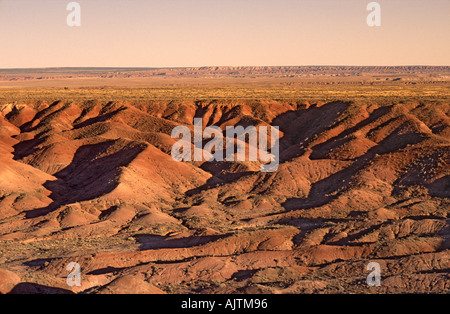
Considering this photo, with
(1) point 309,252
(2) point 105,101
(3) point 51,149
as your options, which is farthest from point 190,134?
(1) point 309,252

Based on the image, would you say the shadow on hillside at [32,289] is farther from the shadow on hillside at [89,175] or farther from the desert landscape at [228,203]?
the shadow on hillside at [89,175]

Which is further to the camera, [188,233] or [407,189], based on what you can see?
[407,189]

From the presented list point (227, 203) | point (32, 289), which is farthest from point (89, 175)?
point (32, 289)

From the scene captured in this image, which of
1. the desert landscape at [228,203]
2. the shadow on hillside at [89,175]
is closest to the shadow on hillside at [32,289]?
the desert landscape at [228,203]

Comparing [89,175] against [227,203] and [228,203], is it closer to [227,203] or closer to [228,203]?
[227,203]

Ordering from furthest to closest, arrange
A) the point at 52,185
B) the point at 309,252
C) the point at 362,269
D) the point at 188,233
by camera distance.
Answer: the point at 52,185 < the point at 188,233 < the point at 309,252 < the point at 362,269

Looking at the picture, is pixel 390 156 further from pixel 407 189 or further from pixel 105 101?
pixel 105 101

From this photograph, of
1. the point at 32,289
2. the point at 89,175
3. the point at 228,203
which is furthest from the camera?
the point at 89,175

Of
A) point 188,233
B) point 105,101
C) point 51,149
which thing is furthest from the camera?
point 105,101
